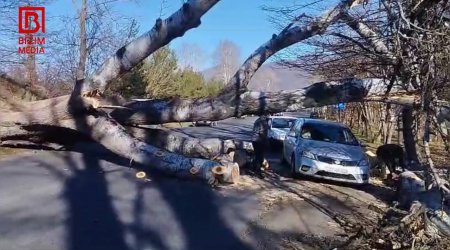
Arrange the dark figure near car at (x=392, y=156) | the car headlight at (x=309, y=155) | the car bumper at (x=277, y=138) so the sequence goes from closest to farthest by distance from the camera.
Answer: the car headlight at (x=309, y=155)
the dark figure near car at (x=392, y=156)
the car bumper at (x=277, y=138)

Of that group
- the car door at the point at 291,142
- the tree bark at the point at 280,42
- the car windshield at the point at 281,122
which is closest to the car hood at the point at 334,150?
the car door at the point at 291,142

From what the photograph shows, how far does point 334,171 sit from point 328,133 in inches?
76.3

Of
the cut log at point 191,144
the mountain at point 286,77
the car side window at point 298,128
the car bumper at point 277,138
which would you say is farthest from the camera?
the car bumper at point 277,138

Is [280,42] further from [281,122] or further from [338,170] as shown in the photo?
[281,122]

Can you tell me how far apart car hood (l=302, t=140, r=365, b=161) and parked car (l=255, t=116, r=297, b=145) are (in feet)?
20.1

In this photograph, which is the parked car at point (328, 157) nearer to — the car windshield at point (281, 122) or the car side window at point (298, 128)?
the car side window at point (298, 128)

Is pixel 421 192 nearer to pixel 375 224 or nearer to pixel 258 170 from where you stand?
pixel 375 224

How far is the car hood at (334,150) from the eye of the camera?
11547mm

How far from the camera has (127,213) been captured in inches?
281

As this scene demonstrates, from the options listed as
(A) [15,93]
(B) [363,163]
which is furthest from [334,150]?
(A) [15,93]

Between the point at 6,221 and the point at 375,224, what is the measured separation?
572 centimetres

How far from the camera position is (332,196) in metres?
10.2

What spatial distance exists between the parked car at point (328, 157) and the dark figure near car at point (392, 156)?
5.21 ft

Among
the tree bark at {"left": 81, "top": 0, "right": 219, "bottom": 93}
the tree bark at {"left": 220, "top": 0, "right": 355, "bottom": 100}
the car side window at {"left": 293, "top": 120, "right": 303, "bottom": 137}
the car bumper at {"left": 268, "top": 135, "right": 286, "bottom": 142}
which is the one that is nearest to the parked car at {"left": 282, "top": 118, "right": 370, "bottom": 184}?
the car side window at {"left": 293, "top": 120, "right": 303, "bottom": 137}
